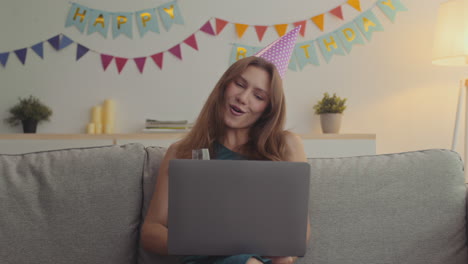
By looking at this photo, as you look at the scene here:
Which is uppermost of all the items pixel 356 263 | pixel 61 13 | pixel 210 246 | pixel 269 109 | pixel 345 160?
pixel 61 13

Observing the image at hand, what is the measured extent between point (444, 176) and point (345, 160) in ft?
1.05

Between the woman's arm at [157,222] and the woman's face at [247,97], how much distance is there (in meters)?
0.31

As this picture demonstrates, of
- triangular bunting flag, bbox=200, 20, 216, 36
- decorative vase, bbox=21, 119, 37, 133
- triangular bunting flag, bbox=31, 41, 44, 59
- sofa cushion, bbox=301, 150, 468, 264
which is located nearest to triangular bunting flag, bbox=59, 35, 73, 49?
triangular bunting flag, bbox=31, 41, 44, 59

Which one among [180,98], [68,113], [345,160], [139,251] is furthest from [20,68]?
[345,160]

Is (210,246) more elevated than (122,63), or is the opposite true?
(122,63)

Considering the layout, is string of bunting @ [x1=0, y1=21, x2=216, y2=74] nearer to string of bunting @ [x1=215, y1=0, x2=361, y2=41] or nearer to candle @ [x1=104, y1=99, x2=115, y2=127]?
string of bunting @ [x1=215, y1=0, x2=361, y2=41]

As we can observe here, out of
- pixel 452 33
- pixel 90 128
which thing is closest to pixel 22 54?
pixel 90 128

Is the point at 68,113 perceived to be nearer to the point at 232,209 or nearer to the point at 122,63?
the point at 122,63

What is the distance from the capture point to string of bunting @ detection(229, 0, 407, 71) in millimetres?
3172

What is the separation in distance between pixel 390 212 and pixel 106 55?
2.21m

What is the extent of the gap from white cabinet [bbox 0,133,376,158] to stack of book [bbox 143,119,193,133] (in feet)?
0.33

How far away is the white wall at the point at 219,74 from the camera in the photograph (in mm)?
3049

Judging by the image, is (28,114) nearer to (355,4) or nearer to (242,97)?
(242,97)

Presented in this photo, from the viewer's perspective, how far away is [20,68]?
9.96 ft
